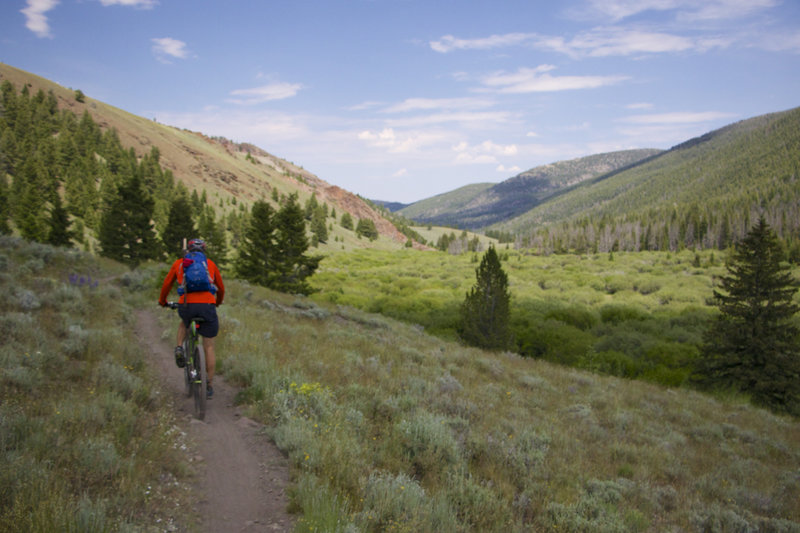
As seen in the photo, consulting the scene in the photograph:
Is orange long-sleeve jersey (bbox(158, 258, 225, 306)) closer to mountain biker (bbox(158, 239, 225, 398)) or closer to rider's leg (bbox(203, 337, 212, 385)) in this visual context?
mountain biker (bbox(158, 239, 225, 398))

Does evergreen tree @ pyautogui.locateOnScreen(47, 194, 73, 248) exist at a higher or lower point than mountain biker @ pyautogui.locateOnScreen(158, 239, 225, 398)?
higher

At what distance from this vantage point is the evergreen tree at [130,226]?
34.8 metres

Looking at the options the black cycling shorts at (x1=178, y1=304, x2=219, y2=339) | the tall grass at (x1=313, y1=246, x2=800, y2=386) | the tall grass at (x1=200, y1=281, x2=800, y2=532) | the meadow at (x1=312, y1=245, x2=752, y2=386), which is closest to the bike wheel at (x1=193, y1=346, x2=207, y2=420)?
the black cycling shorts at (x1=178, y1=304, x2=219, y2=339)

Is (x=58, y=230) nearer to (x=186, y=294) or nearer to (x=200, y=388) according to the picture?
(x=186, y=294)

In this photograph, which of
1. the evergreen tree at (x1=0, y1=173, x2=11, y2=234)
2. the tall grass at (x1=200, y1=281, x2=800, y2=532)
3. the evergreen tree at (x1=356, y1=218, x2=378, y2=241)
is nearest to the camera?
the tall grass at (x1=200, y1=281, x2=800, y2=532)

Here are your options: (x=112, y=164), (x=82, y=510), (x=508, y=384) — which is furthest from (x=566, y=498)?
(x=112, y=164)

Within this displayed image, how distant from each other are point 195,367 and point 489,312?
23.2 metres

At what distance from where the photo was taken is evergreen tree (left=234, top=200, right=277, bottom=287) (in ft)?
106

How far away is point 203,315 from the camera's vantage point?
5.94 m

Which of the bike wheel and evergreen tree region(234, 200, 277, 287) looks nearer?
the bike wheel

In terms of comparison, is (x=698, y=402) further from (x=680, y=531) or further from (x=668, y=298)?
(x=668, y=298)

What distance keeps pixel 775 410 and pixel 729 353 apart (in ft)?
9.39

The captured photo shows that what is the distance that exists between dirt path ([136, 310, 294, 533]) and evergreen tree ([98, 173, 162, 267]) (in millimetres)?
35131

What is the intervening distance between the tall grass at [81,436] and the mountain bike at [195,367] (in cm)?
44
